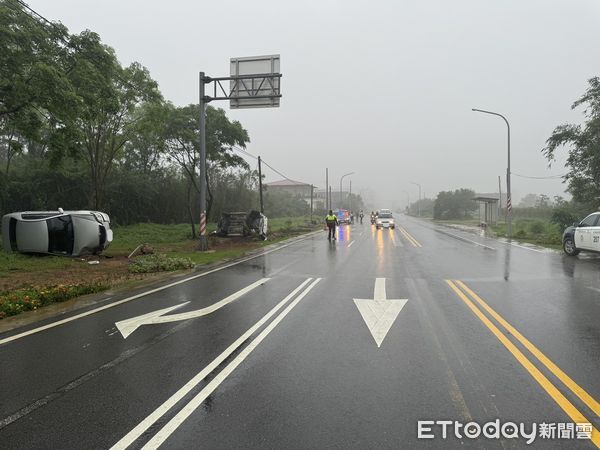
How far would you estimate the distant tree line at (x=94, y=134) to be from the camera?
12.6 meters

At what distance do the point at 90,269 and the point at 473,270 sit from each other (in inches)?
456

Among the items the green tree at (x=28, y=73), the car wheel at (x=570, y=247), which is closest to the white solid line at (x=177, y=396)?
the green tree at (x=28, y=73)

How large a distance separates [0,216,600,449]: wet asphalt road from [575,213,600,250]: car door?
720cm

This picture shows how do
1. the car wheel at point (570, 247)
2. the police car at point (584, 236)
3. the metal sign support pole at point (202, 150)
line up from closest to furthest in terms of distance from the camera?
1. the police car at point (584, 236)
2. the car wheel at point (570, 247)
3. the metal sign support pole at point (202, 150)

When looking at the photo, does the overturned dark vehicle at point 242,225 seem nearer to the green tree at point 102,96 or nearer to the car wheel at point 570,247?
the green tree at point 102,96

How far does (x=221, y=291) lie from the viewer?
30.5ft

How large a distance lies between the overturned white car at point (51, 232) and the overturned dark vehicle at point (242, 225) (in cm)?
1038

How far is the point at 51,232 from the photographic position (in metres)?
15.1

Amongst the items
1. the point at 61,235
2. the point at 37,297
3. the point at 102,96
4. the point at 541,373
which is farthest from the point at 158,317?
the point at 102,96

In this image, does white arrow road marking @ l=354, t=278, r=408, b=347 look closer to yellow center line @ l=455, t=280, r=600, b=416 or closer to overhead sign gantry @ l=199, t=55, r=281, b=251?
yellow center line @ l=455, t=280, r=600, b=416

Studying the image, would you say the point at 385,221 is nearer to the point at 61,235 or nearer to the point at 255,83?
the point at 255,83

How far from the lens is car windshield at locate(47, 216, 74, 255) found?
15.1m

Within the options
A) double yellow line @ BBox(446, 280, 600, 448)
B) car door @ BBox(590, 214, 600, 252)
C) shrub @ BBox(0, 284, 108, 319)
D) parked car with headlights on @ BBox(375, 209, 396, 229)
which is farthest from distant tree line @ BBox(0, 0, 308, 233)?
car door @ BBox(590, 214, 600, 252)

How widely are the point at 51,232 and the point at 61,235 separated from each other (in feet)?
1.09
